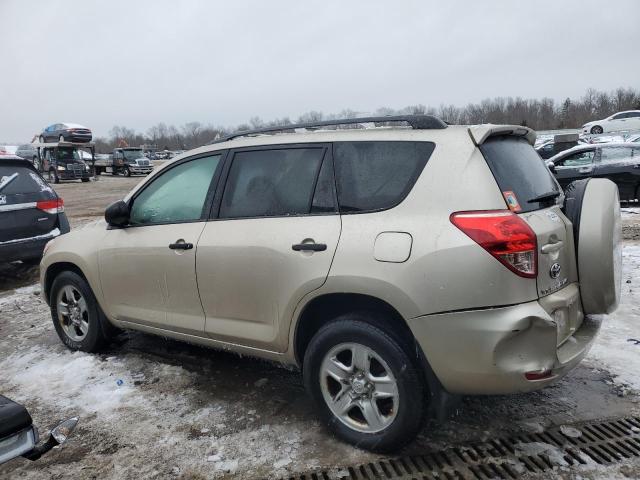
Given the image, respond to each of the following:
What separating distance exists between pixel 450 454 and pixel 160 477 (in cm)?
156

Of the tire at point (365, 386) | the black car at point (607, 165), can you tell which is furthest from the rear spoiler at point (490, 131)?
the black car at point (607, 165)

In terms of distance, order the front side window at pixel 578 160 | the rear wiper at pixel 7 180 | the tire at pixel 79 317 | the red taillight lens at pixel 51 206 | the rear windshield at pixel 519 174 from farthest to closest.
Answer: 1. the front side window at pixel 578 160
2. the red taillight lens at pixel 51 206
3. the rear wiper at pixel 7 180
4. the tire at pixel 79 317
5. the rear windshield at pixel 519 174

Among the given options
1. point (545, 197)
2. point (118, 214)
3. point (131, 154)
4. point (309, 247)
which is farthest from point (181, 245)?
point (131, 154)

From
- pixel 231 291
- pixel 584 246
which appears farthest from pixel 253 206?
pixel 584 246

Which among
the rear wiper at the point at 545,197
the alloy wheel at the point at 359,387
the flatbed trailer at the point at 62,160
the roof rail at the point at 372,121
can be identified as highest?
the flatbed trailer at the point at 62,160

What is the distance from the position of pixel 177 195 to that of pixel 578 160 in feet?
36.5

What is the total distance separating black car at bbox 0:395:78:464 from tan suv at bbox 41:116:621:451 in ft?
4.51

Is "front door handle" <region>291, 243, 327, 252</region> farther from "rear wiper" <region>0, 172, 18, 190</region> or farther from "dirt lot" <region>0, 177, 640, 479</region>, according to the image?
"rear wiper" <region>0, 172, 18, 190</region>

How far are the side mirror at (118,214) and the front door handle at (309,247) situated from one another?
1671mm

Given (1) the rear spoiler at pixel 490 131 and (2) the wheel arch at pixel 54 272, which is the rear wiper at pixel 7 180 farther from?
(1) the rear spoiler at pixel 490 131

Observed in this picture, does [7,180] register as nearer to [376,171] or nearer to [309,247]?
[309,247]

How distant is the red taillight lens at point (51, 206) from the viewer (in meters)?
6.91

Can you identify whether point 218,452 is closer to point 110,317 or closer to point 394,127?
point 110,317

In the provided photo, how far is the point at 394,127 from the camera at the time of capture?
3021mm
